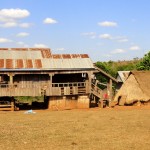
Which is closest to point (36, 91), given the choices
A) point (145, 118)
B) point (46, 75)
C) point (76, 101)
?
point (46, 75)

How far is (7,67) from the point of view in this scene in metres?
31.5

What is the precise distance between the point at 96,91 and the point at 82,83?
1683 millimetres

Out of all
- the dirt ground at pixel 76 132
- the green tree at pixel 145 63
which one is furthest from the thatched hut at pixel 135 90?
the green tree at pixel 145 63

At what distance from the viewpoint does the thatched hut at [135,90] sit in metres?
35.5

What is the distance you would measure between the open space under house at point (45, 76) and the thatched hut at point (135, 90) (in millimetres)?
2900

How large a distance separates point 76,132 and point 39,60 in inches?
591

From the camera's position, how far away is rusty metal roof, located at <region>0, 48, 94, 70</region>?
32250 millimetres

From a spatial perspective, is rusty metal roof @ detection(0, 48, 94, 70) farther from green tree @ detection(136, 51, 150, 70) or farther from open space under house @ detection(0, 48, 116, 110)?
green tree @ detection(136, 51, 150, 70)

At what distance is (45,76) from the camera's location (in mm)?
33406

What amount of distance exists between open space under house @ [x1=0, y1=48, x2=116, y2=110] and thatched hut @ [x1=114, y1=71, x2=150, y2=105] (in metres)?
2.90

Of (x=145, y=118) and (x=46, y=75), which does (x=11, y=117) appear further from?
(x=145, y=118)

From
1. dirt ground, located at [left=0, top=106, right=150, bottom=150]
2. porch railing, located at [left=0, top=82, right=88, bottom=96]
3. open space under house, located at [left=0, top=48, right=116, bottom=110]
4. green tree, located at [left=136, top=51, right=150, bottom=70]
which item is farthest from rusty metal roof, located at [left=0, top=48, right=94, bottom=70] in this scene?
green tree, located at [left=136, top=51, right=150, bottom=70]

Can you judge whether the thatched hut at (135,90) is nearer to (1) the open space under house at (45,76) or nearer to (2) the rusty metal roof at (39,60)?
(1) the open space under house at (45,76)

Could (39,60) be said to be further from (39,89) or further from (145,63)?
(145,63)
